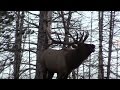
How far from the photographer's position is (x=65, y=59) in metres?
3.39

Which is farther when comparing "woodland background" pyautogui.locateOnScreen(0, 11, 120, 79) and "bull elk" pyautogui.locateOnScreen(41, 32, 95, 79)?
"woodland background" pyautogui.locateOnScreen(0, 11, 120, 79)

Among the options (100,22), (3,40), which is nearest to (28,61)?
(3,40)

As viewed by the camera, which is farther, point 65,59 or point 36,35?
point 36,35

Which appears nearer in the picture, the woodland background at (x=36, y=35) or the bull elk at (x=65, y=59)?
the bull elk at (x=65, y=59)

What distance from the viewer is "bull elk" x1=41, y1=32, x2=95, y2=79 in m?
3.19

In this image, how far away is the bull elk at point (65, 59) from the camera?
319 centimetres
